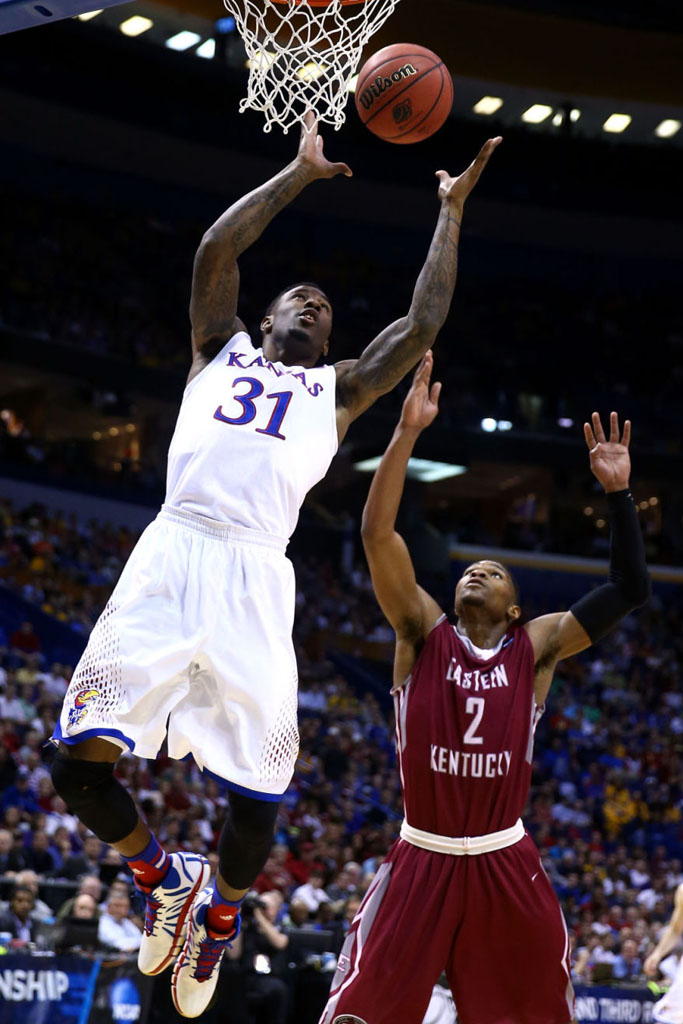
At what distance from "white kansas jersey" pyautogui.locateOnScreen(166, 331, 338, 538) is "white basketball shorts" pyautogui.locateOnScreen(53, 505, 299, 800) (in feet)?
0.61

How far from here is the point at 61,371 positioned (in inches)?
888

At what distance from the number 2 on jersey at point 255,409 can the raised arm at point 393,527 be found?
1.38ft

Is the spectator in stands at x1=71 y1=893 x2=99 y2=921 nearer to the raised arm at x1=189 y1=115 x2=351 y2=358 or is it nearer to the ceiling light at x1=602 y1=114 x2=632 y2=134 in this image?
the raised arm at x1=189 y1=115 x2=351 y2=358

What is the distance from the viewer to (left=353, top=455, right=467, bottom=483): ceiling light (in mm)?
25984

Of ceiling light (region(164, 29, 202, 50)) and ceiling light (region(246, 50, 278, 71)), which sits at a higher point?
ceiling light (region(164, 29, 202, 50))

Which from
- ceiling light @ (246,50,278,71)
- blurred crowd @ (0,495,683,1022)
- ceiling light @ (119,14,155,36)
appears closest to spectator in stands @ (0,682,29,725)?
blurred crowd @ (0,495,683,1022)

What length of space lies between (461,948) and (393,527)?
60.4 inches

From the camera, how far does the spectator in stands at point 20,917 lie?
9.69 meters

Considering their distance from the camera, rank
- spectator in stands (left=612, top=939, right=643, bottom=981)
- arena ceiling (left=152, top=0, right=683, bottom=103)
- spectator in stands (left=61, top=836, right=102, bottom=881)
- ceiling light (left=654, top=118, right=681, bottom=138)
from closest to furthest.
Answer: spectator in stands (left=61, top=836, right=102, bottom=881) < spectator in stands (left=612, top=939, right=643, bottom=981) < arena ceiling (left=152, top=0, right=683, bottom=103) < ceiling light (left=654, top=118, right=681, bottom=138)

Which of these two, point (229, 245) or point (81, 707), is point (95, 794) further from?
point (229, 245)

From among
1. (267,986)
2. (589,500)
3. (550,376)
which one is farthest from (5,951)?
(589,500)

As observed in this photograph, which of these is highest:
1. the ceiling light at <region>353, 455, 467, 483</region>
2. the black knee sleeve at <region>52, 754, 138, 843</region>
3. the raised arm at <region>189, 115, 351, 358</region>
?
the ceiling light at <region>353, 455, 467, 483</region>

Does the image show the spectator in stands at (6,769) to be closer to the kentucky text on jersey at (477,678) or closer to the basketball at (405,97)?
the kentucky text on jersey at (477,678)

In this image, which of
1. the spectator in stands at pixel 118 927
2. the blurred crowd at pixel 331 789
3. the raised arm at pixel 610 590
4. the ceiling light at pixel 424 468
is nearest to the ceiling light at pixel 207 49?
the ceiling light at pixel 424 468
